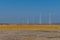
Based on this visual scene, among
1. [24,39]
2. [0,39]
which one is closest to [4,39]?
[0,39]

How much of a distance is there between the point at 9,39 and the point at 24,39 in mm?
2447

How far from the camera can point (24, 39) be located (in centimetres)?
3631

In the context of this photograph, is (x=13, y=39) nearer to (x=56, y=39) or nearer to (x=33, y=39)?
(x=33, y=39)

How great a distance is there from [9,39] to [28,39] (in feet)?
10.3

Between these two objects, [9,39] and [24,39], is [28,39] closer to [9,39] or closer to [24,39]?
[24,39]

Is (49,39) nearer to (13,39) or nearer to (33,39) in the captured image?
(33,39)

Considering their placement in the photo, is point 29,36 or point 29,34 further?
point 29,34

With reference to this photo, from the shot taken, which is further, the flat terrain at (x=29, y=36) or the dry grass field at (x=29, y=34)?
the dry grass field at (x=29, y=34)

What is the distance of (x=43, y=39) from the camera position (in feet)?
123

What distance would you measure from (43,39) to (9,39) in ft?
18.3

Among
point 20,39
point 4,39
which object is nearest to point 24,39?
point 20,39

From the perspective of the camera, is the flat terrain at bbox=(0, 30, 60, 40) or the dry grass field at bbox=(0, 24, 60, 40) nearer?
the flat terrain at bbox=(0, 30, 60, 40)

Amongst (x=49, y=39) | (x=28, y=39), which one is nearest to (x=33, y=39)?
(x=28, y=39)

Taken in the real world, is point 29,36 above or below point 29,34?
above
